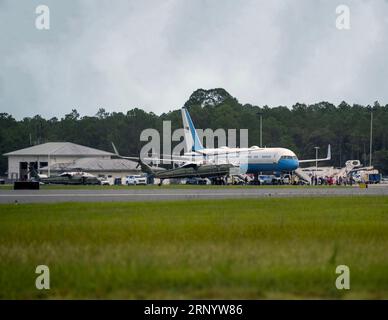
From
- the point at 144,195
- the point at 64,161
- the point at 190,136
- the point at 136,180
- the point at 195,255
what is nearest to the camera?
the point at 195,255

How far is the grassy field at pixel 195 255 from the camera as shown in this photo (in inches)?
596

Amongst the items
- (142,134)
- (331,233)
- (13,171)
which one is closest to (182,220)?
(331,233)

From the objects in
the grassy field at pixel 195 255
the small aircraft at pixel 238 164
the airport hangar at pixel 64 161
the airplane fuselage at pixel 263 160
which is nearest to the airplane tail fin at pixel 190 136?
the small aircraft at pixel 238 164

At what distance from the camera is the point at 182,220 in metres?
28.6

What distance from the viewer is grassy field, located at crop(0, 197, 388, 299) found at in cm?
1514

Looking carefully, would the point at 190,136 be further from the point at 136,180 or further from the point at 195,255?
the point at 195,255

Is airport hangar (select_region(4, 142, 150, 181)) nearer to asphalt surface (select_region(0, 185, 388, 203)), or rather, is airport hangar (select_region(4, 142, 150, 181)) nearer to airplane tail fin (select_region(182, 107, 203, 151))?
airplane tail fin (select_region(182, 107, 203, 151))

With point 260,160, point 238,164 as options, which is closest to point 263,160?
point 260,160

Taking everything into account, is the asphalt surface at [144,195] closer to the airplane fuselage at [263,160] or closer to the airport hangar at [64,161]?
the airplane fuselage at [263,160]

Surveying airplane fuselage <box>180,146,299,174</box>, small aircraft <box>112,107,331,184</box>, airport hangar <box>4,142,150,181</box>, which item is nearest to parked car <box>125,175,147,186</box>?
small aircraft <box>112,107,331,184</box>

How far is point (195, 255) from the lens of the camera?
18.5 metres

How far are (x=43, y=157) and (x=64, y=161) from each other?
4.00 meters
